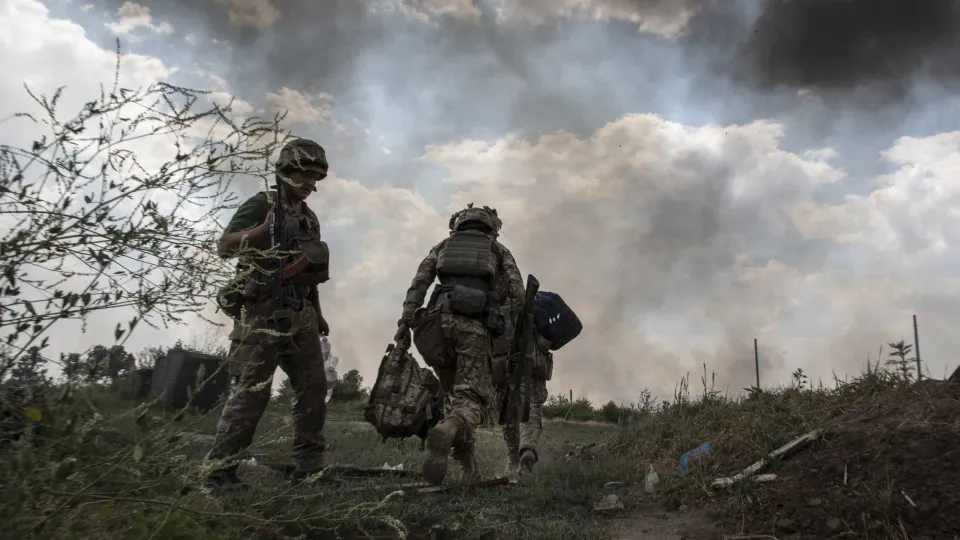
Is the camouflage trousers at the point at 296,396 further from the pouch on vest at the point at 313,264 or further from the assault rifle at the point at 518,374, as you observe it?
the assault rifle at the point at 518,374

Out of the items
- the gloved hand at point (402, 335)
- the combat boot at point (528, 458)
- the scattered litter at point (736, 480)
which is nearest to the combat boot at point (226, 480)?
the gloved hand at point (402, 335)

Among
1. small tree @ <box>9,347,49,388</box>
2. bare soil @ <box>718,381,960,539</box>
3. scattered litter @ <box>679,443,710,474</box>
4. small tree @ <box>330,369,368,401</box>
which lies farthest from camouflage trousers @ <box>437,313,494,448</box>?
small tree @ <box>330,369,368,401</box>

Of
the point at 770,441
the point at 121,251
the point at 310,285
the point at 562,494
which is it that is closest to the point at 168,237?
the point at 121,251

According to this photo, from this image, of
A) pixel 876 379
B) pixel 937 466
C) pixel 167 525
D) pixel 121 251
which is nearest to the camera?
pixel 167 525

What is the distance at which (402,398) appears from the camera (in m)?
5.88

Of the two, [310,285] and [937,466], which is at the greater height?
[310,285]

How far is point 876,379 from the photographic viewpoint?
5844mm

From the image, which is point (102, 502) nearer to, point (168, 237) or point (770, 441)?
point (168, 237)

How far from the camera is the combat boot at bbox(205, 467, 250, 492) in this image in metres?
4.58

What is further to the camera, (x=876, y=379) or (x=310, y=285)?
(x=876, y=379)

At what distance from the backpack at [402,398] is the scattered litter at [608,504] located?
1.61 metres

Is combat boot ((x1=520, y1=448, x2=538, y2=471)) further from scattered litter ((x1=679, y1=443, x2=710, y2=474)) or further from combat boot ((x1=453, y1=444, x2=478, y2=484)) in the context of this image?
scattered litter ((x1=679, y1=443, x2=710, y2=474))

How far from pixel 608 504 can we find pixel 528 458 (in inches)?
67.7

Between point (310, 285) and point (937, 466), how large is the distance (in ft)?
15.3
